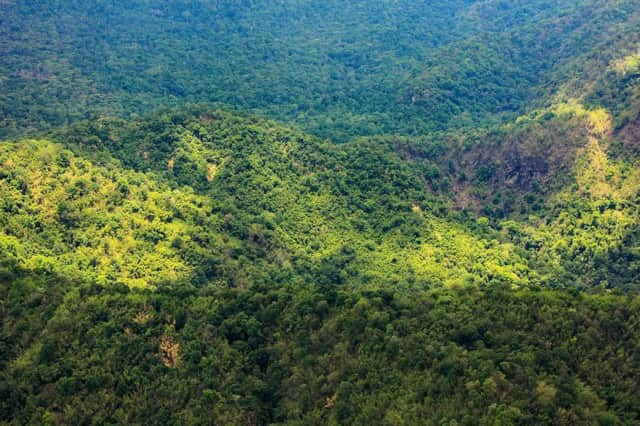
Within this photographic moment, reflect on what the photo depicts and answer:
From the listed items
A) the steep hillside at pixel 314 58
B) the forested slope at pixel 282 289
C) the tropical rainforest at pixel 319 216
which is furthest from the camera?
the steep hillside at pixel 314 58

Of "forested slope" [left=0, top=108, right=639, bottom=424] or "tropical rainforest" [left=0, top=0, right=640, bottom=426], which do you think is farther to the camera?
"tropical rainforest" [left=0, top=0, right=640, bottom=426]

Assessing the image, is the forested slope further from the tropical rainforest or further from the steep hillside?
the steep hillside

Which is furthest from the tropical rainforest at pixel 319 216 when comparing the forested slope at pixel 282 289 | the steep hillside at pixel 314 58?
the steep hillside at pixel 314 58

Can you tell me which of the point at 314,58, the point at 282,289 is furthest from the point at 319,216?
the point at 314,58

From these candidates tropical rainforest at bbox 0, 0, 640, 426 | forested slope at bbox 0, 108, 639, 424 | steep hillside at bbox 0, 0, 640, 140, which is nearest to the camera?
forested slope at bbox 0, 108, 639, 424

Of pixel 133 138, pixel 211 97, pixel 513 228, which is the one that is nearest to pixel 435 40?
pixel 211 97

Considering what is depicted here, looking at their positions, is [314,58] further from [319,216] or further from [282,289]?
[282,289]

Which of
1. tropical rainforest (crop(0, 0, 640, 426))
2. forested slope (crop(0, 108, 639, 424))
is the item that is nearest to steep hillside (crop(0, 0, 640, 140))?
tropical rainforest (crop(0, 0, 640, 426))

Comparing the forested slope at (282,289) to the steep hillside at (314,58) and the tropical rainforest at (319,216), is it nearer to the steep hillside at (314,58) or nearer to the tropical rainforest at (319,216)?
the tropical rainforest at (319,216)

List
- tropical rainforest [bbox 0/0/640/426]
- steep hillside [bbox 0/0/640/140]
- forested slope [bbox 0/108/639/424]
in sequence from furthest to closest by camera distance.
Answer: steep hillside [bbox 0/0/640/140]
tropical rainforest [bbox 0/0/640/426]
forested slope [bbox 0/108/639/424]
